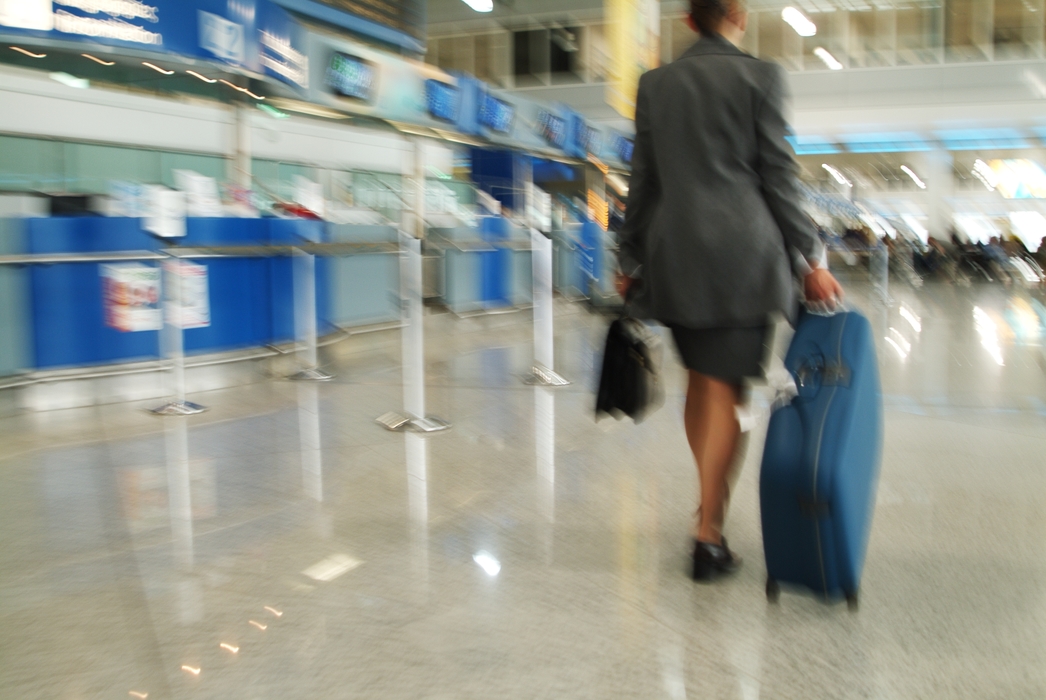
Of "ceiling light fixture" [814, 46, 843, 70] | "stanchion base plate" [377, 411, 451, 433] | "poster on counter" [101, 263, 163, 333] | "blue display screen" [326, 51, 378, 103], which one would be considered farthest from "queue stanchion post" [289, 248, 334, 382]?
"ceiling light fixture" [814, 46, 843, 70]

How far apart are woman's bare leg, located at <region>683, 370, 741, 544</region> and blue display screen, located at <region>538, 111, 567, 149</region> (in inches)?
479

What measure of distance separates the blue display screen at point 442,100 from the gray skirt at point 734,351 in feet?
28.3

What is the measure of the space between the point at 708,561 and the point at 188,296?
14.4 feet

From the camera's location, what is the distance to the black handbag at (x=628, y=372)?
2680 mm

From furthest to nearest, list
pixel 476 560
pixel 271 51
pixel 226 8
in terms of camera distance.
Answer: pixel 271 51
pixel 226 8
pixel 476 560

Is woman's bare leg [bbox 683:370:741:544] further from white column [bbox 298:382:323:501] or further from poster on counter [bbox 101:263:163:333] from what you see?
poster on counter [bbox 101:263:163:333]

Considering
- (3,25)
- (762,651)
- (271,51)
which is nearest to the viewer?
(762,651)

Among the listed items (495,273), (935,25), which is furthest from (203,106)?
(935,25)

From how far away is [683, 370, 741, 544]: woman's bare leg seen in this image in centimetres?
248

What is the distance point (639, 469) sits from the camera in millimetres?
3814

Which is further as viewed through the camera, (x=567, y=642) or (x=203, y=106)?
(x=203, y=106)

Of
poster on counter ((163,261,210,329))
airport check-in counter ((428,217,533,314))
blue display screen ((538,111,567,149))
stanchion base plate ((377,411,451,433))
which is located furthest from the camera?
blue display screen ((538,111,567,149))

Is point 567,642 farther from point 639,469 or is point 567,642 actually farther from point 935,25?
point 935,25

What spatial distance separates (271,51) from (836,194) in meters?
21.1
